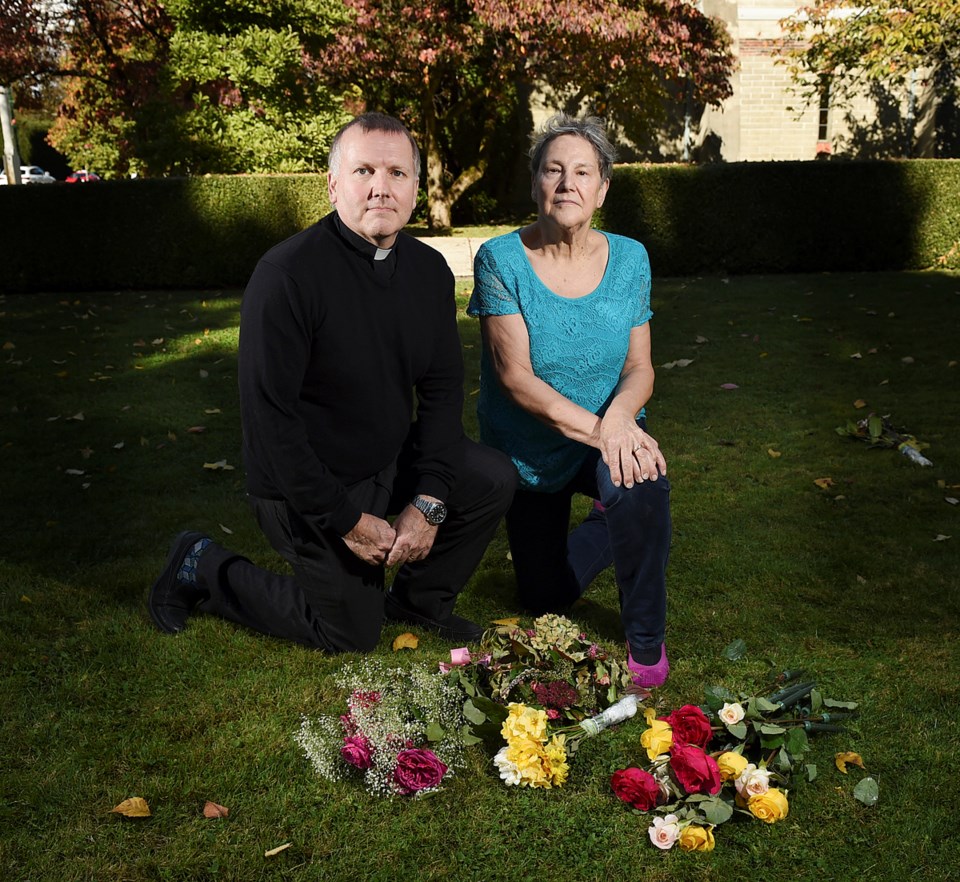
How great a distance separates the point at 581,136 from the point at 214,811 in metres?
2.37

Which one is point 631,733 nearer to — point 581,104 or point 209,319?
point 209,319

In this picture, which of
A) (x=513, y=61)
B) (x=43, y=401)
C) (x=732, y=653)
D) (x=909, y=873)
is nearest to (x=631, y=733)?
(x=732, y=653)

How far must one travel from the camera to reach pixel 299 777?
2.74m

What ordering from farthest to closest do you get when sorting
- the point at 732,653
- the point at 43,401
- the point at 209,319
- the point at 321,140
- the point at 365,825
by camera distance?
1. the point at 321,140
2. the point at 209,319
3. the point at 43,401
4. the point at 732,653
5. the point at 365,825

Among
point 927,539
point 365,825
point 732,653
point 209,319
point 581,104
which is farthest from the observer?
point 581,104

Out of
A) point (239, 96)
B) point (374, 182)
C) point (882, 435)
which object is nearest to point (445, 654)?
point (374, 182)

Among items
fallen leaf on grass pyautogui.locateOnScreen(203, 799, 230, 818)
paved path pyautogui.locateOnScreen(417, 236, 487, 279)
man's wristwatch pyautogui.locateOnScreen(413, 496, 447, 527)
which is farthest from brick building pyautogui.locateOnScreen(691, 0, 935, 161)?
fallen leaf on grass pyautogui.locateOnScreen(203, 799, 230, 818)

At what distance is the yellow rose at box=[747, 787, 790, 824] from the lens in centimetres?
247

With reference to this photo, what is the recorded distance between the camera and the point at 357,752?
104 inches

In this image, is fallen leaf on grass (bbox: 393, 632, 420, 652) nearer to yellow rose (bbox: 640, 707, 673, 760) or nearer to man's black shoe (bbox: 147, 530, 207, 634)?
man's black shoe (bbox: 147, 530, 207, 634)

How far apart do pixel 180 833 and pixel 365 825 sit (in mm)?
465

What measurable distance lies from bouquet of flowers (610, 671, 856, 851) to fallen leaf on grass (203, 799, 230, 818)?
102 cm

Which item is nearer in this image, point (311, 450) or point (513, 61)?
point (311, 450)

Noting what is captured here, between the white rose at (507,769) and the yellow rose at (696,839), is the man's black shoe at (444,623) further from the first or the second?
the yellow rose at (696,839)
